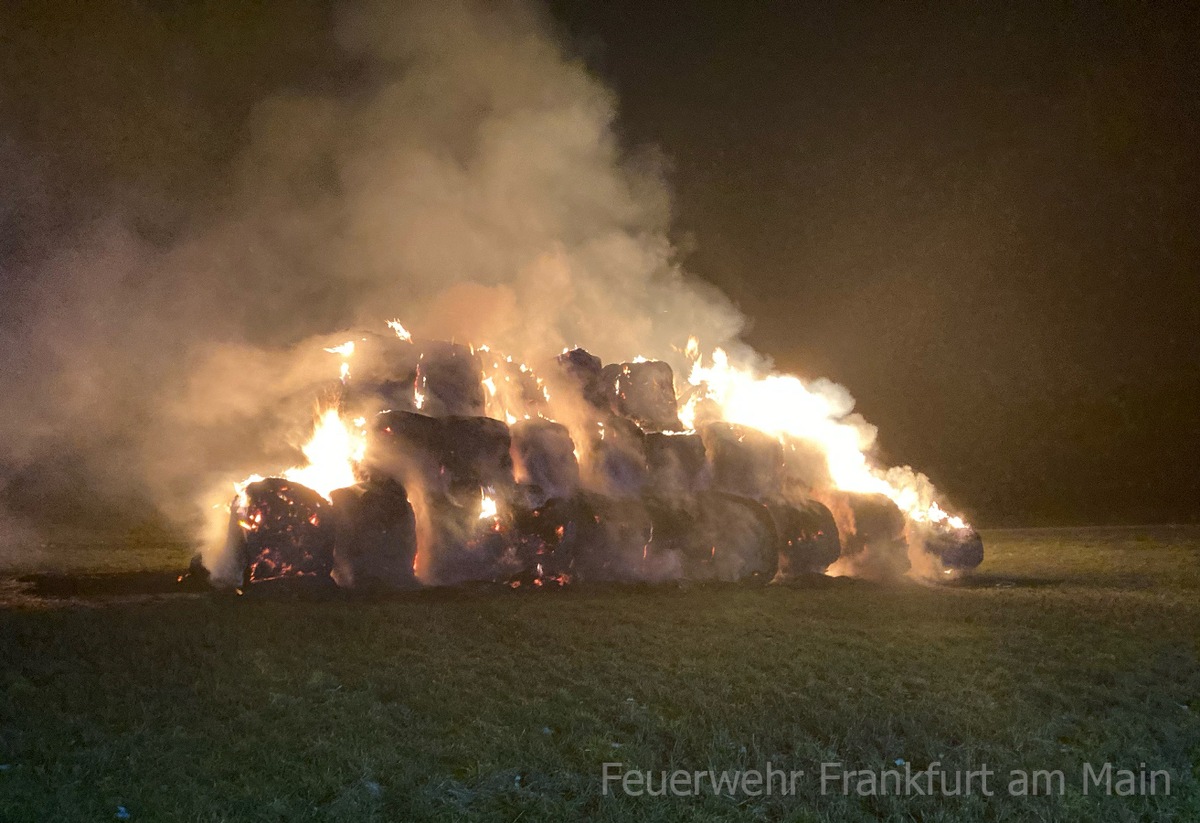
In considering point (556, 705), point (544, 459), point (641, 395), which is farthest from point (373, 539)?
point (556, 705)

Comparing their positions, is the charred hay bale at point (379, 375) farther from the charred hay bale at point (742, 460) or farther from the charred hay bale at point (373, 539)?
the charred hay bale at point (742, 460)

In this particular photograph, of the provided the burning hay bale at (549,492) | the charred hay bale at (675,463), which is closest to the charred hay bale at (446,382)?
the burning hay bale at (549,492)

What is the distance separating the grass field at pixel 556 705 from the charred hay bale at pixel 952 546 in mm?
7243

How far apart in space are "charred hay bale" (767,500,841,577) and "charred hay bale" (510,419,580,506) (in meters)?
5.56

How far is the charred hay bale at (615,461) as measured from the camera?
2383 centimetres

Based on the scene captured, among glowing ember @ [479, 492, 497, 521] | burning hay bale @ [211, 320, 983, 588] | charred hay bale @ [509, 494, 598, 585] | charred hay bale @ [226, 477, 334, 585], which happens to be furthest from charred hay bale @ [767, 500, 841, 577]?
charred hay bale @ [226, 477, 334, 585]

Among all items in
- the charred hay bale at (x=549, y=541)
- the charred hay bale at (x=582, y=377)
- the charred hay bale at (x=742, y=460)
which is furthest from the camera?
the charred hay bale at (x=582, y=377)

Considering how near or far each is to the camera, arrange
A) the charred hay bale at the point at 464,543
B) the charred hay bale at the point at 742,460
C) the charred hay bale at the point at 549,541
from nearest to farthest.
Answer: the charred hay bale at the point at 464,543
the charred hay bale at the point at 549,541
the charred hay bale at the point at 742,460

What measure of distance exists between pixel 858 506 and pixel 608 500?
7.30m

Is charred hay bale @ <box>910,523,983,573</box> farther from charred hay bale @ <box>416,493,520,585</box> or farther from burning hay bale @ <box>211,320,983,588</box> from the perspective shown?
charred hay bale @ <box>416,493,520,585</box>

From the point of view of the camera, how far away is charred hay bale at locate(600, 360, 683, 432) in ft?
82.6

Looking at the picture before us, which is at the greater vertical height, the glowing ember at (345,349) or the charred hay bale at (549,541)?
the glowing ember at (345,349)

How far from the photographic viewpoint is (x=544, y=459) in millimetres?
22906

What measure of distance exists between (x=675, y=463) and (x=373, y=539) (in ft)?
27.5
